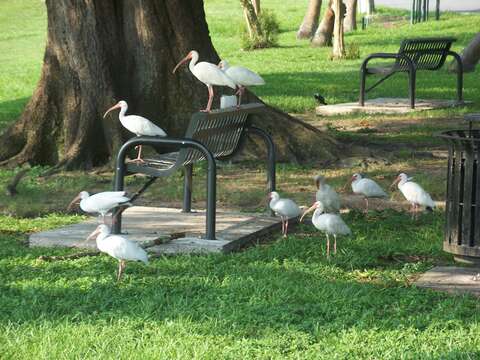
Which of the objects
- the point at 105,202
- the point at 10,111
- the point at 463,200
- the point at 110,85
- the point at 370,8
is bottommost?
the point at 105,202

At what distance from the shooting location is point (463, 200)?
297 inches

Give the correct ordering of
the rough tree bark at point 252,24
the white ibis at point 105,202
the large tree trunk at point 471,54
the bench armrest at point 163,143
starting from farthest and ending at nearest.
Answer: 1. the rough tree bark at point 252,24
2. the large tree trunk at point 471,54
3. the bench armrest at point 163,143
4. the white ibis at point 105,202

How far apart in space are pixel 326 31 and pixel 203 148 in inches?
1024

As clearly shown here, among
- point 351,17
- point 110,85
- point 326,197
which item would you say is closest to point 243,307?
point 326,197

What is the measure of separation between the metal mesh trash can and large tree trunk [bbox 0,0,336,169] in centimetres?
542

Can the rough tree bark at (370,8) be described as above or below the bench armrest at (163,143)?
above

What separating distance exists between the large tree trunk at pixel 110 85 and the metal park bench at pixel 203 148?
8.97ft

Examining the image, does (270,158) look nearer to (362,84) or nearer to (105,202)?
(105,202)

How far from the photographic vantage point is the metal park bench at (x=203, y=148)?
8.52 m

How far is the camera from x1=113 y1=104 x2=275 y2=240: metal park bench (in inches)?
335

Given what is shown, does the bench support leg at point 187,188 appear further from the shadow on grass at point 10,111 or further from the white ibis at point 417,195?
the shadow on grass at point 10,111

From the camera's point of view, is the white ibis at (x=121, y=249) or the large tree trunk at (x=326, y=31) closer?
the white ibis at (x=121, y=249)

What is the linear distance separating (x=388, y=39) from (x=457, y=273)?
26140 millimetres

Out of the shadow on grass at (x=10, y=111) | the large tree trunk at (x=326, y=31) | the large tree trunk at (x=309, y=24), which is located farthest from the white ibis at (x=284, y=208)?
the large tree trunk at (x=309, y=24)
